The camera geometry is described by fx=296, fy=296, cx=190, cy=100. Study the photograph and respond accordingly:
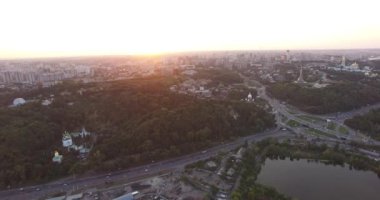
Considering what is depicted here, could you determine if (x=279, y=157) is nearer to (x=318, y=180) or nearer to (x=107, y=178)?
(x=318, y=180)

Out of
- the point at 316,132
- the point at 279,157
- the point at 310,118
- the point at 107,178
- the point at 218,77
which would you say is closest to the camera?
the point at 107,178

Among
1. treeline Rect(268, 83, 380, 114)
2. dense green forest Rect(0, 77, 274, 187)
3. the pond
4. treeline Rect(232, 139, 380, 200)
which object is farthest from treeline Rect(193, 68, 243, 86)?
the pond

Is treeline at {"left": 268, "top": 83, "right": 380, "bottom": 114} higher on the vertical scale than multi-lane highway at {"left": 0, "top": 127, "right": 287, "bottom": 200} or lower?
higher

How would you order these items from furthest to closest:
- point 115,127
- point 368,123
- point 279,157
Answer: point 368,123, point 115,127, point 279,157

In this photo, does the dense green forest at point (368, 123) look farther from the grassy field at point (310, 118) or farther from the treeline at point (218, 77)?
the treeline at point (218, 77)

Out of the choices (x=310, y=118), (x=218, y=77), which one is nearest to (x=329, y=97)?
(x=310, y=118)

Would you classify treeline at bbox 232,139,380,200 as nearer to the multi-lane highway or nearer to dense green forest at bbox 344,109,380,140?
the multi-lane highway

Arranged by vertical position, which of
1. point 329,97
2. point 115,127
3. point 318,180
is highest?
point 329,97
